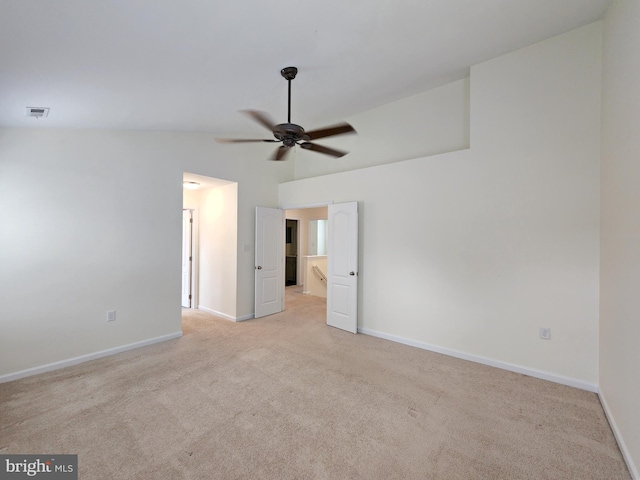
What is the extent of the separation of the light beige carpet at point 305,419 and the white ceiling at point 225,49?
2.64 metres

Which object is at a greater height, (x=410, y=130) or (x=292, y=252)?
(x=410, y=130)

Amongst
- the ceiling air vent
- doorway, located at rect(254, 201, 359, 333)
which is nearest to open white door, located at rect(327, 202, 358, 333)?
doorway, located at rect(254, 201, 359, 333)

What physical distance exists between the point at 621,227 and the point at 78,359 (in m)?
5.46

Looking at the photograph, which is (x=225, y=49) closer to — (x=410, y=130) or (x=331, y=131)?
(x=331, y=131)

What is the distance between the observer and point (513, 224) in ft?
10.3

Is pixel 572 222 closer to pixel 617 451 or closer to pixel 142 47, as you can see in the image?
pixel 617 451

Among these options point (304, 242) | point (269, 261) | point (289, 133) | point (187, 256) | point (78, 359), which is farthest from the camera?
point (304, 242)

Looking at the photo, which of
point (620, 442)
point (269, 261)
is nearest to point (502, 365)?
point (620, 442)

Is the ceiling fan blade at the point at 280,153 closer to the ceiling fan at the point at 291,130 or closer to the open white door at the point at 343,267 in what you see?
the ceiling fan at the point at 291,130

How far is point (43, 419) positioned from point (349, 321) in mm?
3489

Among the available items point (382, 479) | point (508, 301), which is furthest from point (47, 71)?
point (508, 301)

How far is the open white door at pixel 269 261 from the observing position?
512 centimetres

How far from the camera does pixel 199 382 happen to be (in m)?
2.84

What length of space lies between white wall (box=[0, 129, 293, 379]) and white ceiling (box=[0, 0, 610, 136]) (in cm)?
34
